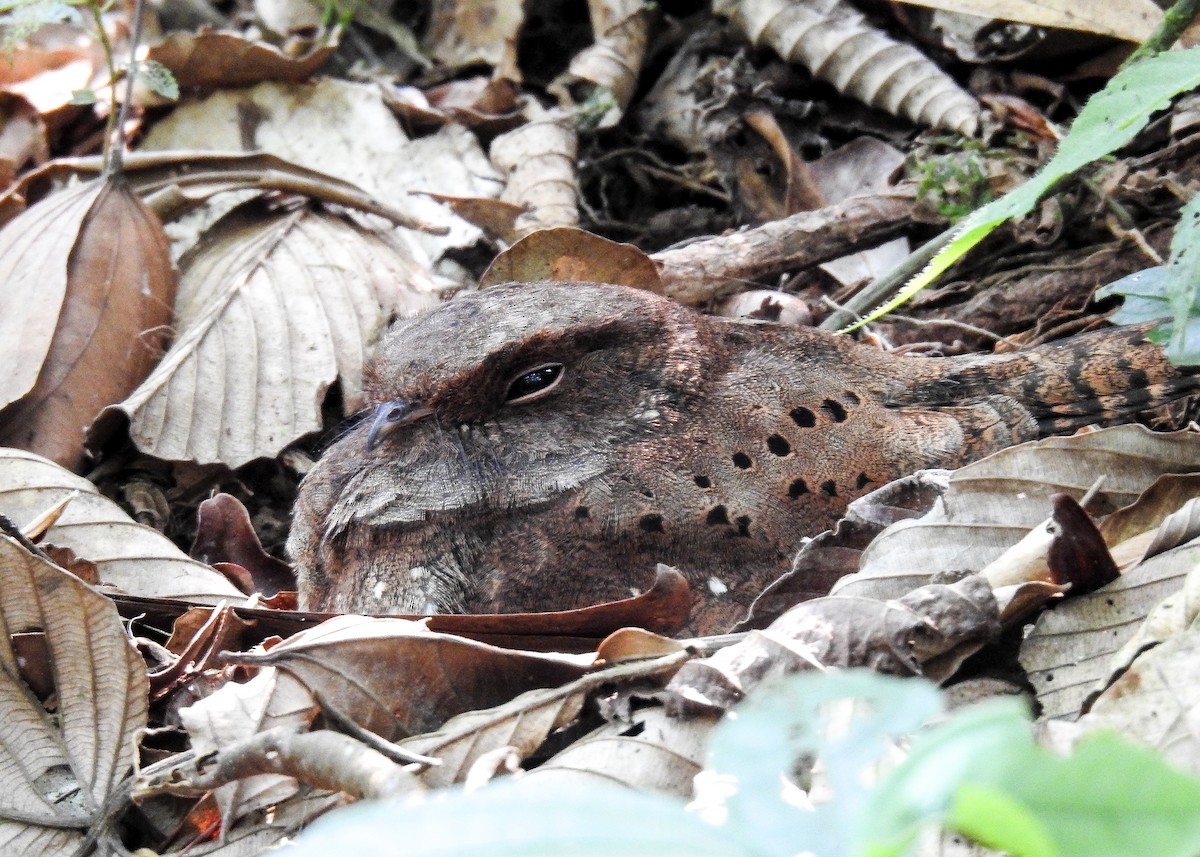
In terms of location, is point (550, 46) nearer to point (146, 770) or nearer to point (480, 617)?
point (480, 617)

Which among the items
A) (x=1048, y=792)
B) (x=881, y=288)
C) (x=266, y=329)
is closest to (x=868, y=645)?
(x=1048, y=792)

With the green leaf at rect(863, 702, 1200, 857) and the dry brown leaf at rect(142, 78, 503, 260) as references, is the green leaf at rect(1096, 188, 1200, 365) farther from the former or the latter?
the dry brown leaf at rect(142, 78, 503, 260)

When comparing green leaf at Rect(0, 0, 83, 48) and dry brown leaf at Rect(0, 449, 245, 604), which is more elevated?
green leaf at Rect(0, 0, 83, 48)

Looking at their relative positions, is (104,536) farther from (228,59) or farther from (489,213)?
(228,59)

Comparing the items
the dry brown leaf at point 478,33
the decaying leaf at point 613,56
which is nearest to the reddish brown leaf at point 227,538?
the decaying leaf at point 613,56

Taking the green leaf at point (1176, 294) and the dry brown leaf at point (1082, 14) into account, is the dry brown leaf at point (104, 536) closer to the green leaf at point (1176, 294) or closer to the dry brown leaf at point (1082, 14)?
the green leaf at point (1176, 294)

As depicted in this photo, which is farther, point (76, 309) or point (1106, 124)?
point (76, 309)

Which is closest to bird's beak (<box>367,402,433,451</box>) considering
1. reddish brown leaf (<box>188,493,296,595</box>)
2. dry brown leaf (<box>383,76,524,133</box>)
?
reddish brown leaf (<box>188,493,296,595</box>)
